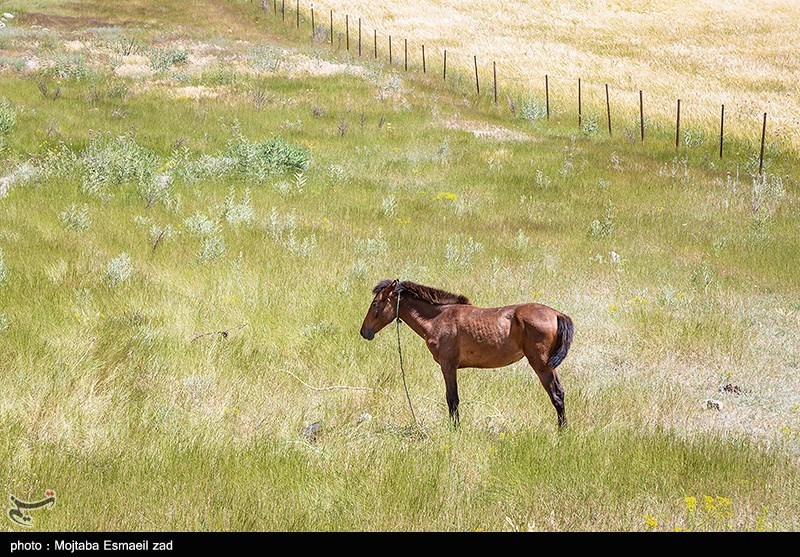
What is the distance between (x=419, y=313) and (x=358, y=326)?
241 centimetres

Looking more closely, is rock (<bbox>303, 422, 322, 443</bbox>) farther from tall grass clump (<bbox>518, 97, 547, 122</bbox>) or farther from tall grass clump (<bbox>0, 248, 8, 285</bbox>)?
tall grass clump (<bbox>518, 97, 547, 122</bbox>)

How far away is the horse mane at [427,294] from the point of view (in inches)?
258

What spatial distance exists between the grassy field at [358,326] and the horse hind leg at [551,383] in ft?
0.91

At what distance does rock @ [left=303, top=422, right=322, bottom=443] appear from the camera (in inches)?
245

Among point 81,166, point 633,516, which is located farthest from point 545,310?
point 81,166

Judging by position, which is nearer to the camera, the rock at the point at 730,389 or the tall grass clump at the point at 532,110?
the rock at the point at 730,389

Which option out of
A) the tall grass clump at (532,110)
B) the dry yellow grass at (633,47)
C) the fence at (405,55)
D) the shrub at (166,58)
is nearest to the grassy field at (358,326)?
the tall grass clump at (532,110)

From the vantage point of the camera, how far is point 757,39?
50.5m

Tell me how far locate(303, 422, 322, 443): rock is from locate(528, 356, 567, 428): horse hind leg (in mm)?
1730

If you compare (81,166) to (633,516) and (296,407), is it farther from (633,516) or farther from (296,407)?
(633,516)

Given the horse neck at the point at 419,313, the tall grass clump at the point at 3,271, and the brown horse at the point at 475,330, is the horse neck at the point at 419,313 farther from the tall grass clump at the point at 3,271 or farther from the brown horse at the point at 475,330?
the tall grass clump at the point at 3,271

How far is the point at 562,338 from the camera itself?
5984mm

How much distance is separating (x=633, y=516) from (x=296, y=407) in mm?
2891

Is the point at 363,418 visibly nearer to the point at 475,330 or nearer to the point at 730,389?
the point at 475,330
